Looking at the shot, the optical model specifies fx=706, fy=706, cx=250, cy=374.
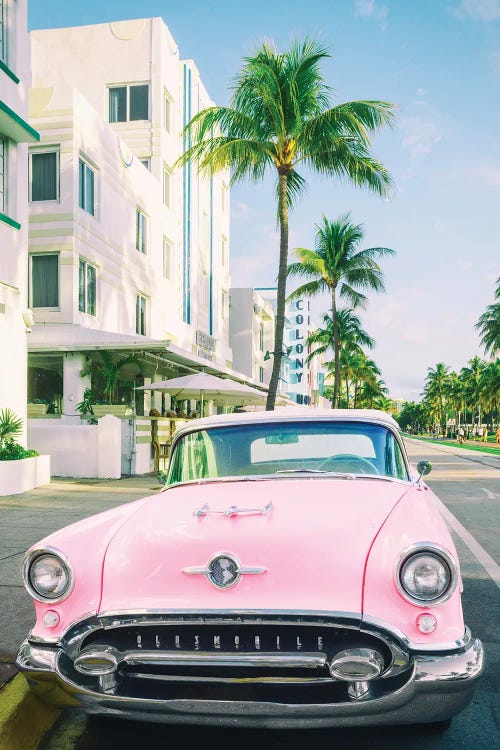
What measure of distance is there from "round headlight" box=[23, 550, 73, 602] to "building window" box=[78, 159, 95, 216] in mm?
17320

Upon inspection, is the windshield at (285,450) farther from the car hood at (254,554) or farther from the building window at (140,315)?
the building window at (140,315)

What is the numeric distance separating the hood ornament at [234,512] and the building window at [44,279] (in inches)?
650

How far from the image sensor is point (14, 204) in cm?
1398

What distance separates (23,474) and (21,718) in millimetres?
10182

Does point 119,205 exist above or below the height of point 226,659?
above

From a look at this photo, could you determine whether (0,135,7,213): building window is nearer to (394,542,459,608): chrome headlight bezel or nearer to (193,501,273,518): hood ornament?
(193,501,273,518): hood ornament

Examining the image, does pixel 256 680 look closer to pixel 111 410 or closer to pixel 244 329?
pixel 111 410

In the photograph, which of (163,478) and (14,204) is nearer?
(163,478)

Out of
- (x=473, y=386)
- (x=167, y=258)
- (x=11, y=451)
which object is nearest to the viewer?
(x=11, y=451)

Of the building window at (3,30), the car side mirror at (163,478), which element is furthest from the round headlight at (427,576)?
the building window at (3,30)

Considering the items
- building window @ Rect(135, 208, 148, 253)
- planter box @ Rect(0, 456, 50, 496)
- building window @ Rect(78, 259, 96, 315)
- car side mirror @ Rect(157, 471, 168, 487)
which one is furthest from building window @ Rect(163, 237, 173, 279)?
car side mirror @ Rect(157, 471, 168, 487)

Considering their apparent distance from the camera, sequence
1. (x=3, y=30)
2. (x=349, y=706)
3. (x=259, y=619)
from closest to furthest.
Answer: (x=349, y=706) < (x=259, y=619) < (x=3, y=30)

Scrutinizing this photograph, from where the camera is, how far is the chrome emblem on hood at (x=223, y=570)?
275 cm

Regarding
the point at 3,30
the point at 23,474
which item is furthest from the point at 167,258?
the point at 23,474
